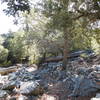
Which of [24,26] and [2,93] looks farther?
[24,26]

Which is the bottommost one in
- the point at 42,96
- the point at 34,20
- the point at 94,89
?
the point at 42,96

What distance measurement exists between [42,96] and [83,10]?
4.28m

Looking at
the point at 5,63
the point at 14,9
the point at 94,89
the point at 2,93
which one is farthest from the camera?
the point at 5,63

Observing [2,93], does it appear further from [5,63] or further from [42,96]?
[5,63]

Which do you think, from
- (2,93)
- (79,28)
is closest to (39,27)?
(79,28)

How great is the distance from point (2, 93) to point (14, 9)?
15.6ft

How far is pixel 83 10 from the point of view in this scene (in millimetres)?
6738

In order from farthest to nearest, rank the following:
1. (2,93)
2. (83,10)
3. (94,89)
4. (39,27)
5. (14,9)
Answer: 1. (39,27)
2. (2,93)
3. (83,10)
4. (94,89)
5. (14,9)

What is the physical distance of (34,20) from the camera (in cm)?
1427

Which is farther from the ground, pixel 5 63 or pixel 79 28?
pixel 79 28

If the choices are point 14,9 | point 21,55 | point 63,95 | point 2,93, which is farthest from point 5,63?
point 14,9

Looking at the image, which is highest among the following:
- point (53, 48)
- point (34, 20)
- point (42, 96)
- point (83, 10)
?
point (34, 20)

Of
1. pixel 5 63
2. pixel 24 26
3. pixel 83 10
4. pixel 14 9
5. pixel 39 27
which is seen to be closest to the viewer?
pixel 14 9

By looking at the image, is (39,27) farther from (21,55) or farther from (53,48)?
(21,55)
